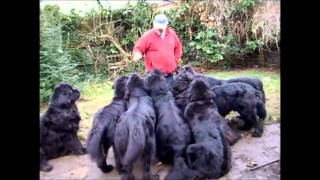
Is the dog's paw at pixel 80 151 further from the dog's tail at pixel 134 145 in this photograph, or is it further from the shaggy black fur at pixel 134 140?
the dog's tail at pixel 134 145

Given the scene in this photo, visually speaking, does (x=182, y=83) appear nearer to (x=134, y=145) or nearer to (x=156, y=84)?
(x=156, y=84)

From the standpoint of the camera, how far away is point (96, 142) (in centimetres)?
547

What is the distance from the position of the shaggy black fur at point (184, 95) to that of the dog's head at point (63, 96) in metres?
1.62

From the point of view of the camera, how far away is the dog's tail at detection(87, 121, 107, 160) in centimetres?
547

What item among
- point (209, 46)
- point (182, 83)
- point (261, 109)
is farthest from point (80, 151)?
point (209, 46)

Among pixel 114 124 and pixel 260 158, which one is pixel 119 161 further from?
pixel 260 158

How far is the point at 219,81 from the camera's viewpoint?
740 cm

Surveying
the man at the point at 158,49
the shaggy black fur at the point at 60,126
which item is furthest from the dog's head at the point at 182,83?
the shaggy black fur at the point at 60,126

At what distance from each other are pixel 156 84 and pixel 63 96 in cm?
142

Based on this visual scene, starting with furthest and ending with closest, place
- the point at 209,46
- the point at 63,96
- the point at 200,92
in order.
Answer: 1. the point at 209,46
2. the point at 63,96
3. the point at 200,92

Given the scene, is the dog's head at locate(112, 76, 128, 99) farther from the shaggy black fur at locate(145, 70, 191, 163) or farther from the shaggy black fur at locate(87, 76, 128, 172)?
the shaggy black fur at locate(145, 70, 191, 163)

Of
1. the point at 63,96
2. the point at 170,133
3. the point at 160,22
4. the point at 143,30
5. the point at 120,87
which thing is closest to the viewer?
the point at 170,133
